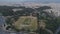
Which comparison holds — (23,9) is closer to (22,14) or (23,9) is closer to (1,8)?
(22,14)

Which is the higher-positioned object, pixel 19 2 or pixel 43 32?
pixel 19 2

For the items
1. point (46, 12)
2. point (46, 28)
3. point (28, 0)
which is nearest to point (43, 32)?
point (46, 28)

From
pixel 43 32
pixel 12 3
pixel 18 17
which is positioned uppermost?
pixel 12 3

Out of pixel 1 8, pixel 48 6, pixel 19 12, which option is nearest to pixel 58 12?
pixel 48 6

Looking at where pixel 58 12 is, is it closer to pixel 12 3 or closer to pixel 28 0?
pixel 28 0

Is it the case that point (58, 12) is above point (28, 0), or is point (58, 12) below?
below

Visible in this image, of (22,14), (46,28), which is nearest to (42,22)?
(46,28)
